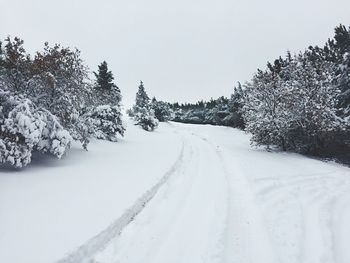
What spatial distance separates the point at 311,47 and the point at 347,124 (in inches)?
694

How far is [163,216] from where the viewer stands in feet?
23.2

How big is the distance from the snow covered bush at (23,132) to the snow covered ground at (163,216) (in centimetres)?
59

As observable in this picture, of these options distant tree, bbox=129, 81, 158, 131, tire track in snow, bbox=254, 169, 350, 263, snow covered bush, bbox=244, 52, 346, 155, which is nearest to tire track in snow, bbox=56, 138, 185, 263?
tire track in snow, bbox=254, 169, 350, 263

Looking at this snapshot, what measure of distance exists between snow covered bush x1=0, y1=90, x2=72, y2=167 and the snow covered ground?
0.59 meters

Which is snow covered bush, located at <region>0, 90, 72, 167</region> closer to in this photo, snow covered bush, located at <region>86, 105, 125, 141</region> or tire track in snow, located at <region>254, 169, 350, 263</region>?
tire track in snow, located at <region>254, 169, 350, 263</region>

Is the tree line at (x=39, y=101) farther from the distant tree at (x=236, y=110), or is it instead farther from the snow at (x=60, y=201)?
the distant tree at (x=236, y=110)

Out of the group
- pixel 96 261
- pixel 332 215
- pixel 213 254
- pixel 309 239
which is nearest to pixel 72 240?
pixel 96 261

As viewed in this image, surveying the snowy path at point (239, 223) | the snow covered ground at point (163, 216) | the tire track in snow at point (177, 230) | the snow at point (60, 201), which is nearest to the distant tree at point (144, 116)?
the snow at point (60, 201)

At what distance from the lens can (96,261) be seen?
4.90 metres

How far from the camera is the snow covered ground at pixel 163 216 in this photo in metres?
5.20

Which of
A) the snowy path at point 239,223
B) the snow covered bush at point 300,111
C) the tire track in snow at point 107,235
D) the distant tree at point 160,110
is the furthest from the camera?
the distant tree at point 160,110

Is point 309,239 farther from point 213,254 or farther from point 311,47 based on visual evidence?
point 311,47

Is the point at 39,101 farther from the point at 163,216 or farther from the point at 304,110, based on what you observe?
the point at 304,110

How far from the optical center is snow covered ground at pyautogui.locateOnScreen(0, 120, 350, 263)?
17.1 ft
